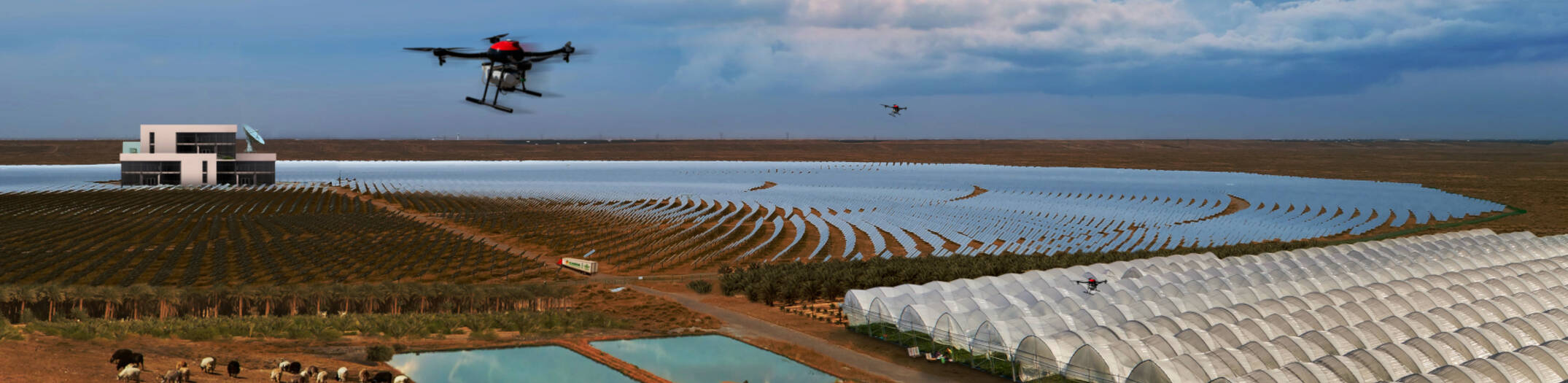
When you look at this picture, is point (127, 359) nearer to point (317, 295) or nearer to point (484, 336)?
point (484, 336)

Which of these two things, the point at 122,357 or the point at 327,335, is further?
the point at 327,335

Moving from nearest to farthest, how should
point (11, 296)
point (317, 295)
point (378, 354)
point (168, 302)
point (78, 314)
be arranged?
point (378, 354)
point (78, 314)
point (11, 296)
point (168, 302)
point (317, 295)

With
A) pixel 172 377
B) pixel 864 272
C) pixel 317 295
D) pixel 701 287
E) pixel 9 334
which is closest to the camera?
pixel 172 377

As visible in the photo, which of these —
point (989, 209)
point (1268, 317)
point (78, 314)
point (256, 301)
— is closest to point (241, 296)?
point (256, 301)

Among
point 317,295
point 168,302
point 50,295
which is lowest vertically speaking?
point 168,302

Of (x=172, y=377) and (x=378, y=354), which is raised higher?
(x=172, y=377)

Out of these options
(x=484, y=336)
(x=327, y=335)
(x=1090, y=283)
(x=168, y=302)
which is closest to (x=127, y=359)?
(x=327, y=335)

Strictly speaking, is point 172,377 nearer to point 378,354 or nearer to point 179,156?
point 378,354
